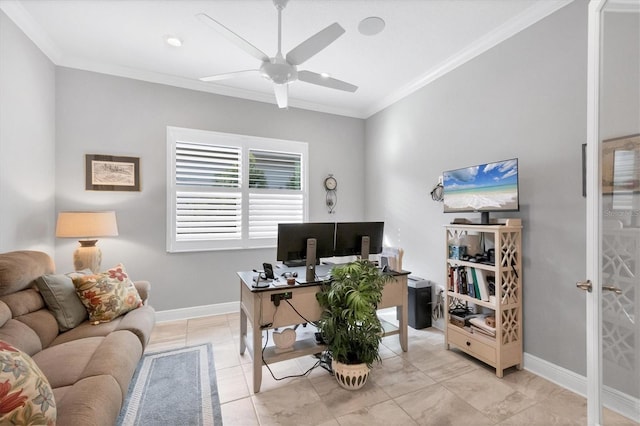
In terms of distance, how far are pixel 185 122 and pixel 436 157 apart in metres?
3.19

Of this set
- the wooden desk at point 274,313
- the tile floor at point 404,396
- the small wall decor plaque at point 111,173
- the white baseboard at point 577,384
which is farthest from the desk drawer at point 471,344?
the small wall decor plaque at point 111,173

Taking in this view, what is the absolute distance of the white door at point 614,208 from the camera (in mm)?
1313

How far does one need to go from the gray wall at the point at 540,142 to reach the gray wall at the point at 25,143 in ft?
13.5

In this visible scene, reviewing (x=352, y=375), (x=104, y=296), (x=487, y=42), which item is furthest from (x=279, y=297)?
(x=487, y=42)

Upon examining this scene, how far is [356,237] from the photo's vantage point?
2680mm

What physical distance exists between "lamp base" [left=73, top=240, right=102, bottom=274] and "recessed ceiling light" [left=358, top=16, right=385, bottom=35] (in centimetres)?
345

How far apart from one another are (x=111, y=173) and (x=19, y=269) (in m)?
1.63

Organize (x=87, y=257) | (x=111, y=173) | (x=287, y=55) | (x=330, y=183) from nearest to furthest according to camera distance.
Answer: (x=287, y=55)
(x=87, y=257)
(x=111, y=173)
(x=330, y=183)

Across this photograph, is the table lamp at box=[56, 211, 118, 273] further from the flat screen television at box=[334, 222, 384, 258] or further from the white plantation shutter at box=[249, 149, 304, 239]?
the flat screen television at box=[334, 222, 384, 258]

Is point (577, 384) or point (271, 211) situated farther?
point (271, 211)

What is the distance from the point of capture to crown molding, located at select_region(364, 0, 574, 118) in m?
2.29

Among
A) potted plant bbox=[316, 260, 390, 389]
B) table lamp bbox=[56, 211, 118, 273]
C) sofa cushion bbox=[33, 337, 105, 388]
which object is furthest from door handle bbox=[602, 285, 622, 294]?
table lamp bbox=[56, 211, 118, 273]

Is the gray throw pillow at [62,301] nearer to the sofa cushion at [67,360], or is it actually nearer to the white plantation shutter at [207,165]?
the sofa cushion at [67,360]

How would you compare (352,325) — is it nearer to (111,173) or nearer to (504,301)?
(504,301)
